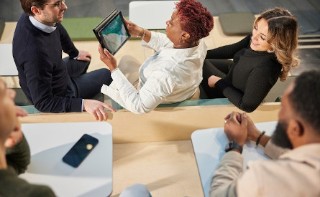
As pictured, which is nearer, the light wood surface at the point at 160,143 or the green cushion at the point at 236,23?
the light wood surface at the point at 160,143

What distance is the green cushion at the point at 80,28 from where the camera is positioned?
10.1 ft

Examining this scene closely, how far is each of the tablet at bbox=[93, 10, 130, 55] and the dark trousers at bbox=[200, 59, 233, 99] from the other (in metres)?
0.56

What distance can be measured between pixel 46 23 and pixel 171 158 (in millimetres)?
1087

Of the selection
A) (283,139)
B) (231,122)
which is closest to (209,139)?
(231,122)

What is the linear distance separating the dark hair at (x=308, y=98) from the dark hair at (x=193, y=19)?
798mm

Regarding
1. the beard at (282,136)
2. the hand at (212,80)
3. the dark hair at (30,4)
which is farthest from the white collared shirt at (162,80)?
the beard at (282,136)

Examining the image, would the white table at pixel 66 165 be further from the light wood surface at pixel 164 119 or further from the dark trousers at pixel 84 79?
the dark trousers at pixel 84 79

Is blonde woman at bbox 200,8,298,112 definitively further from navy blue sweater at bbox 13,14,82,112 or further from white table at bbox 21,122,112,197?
navy blue sweater at bbox 13,14,82,112

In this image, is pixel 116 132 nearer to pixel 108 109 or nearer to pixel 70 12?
pixel 108 109

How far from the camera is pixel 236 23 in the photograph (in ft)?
10.9

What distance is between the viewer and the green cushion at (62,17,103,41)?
122 inches

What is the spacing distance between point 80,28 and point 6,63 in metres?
0.71

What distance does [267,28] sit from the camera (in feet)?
6.86

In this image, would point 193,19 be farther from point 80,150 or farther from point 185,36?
point 80,150
